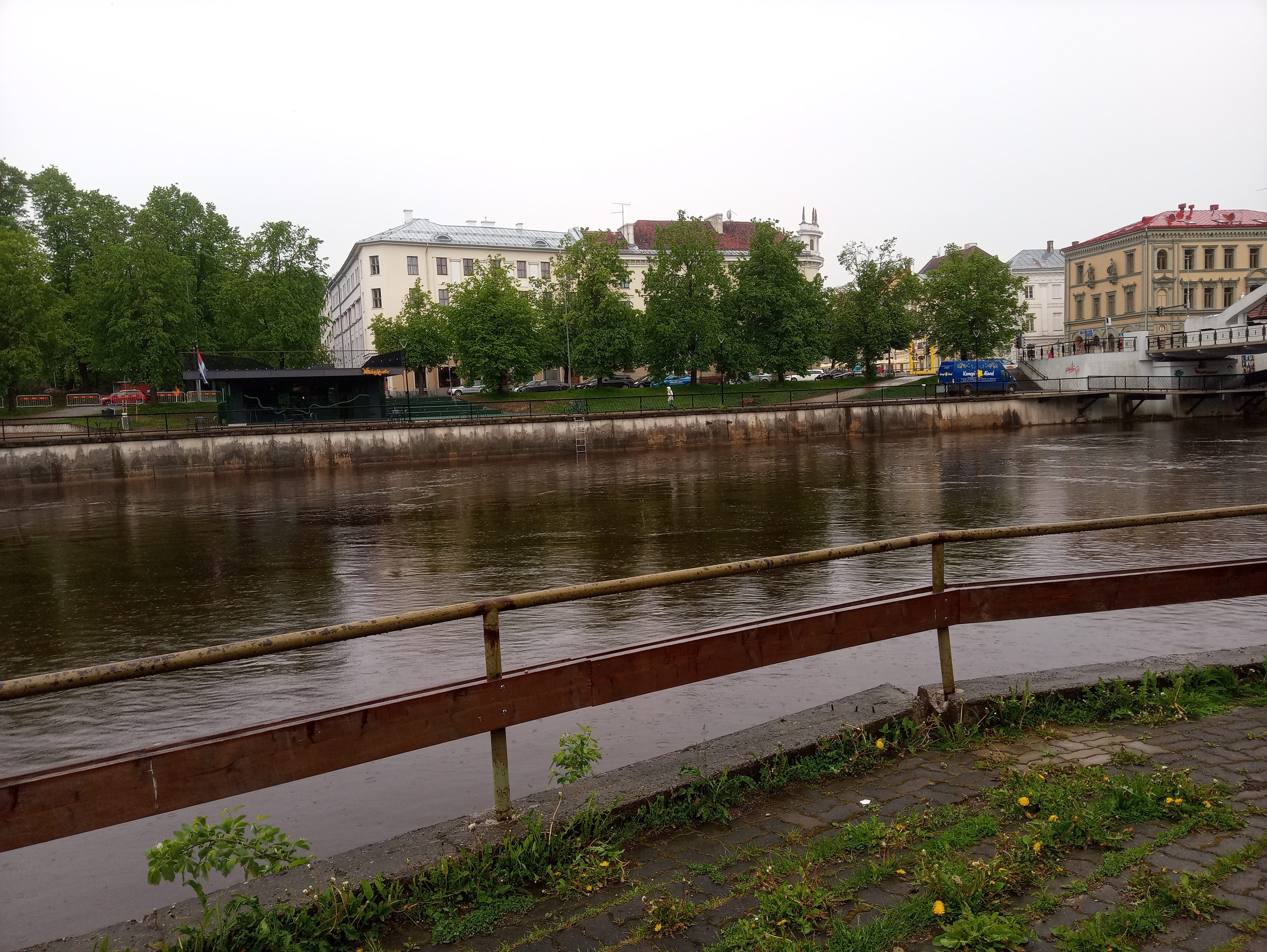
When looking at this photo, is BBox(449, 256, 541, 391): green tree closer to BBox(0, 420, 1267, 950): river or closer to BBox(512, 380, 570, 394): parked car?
BBox(512, 380, 570, 394): parked car

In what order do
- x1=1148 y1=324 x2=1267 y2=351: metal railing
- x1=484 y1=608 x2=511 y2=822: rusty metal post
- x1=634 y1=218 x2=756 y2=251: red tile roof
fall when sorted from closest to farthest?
x1=484 y1=608 x2=511 y2=822: rusty metal post < x1=1148 y1=324 x2=1267 y2=351: metal railing < x1=634 y1=218 x2=756 y2=251: red tile roof

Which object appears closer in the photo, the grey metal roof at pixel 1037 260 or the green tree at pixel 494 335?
the green tree at pixel 494 335

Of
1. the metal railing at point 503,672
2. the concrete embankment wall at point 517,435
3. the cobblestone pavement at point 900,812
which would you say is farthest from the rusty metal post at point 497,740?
the concrete embankment wall at point 517,435

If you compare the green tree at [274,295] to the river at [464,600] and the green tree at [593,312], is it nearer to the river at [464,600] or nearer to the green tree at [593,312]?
the green tree at [593,312]

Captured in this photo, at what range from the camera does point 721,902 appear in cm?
347

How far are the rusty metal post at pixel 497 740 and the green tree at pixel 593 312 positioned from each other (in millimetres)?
61599

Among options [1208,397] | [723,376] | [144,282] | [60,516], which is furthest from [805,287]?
[60,516]

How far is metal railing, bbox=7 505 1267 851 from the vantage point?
10.5 ft

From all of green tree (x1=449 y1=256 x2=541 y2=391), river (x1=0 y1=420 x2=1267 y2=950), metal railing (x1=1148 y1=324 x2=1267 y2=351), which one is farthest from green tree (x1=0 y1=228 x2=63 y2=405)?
metal railing (x1=1148 y1=324 x2=1267 y2=351)

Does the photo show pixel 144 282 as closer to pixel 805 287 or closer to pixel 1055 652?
pixel 805 287

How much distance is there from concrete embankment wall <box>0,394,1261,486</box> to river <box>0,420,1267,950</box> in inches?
418

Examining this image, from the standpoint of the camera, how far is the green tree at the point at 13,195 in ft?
214

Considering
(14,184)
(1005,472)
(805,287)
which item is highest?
(14,184)

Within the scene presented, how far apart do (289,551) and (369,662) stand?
31.1ft
